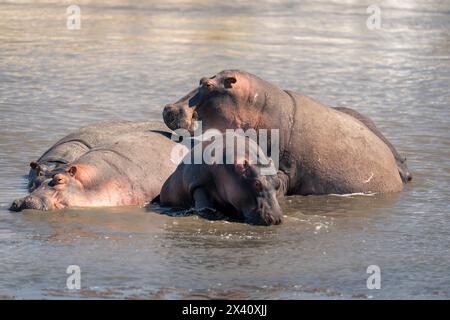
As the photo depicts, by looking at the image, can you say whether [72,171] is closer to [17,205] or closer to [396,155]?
[17,205]

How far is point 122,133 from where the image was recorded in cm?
1175

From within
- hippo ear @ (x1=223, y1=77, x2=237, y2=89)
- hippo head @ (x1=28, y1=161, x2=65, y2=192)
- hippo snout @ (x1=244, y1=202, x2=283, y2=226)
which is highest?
hippo ear @ (x1=223, y1=77, x2=237, y2=89)

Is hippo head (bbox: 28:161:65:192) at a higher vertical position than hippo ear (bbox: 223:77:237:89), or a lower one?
lower

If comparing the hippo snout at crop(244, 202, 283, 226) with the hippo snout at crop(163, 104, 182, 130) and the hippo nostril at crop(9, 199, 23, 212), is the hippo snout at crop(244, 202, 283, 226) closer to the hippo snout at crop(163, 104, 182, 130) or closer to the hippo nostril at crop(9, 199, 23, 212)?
the hippo snout at crop(163, 104, 182, 130)

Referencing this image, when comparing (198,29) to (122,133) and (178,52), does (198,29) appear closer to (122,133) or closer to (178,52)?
(178,52)

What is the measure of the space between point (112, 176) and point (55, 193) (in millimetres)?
625

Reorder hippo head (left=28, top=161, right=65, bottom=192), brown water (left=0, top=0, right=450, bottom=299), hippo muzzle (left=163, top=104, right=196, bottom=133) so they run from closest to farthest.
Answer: brown water (left=0, top=0, right=450, bottom=299), hippo head (left=28, top=161, right=65, bottom=192), hippo muzzle (left=163, top=104, right=196, bottom=133)

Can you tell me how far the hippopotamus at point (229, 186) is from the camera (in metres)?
9.48

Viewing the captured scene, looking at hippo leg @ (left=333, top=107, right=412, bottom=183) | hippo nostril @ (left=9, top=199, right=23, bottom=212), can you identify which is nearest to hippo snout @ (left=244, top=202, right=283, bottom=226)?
hippo nostril @ (left=9, top=199, right=23, bottom=212)

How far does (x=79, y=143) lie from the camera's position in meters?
11.7

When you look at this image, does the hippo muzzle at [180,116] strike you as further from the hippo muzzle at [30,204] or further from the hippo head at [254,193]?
the hippo muzzle at [30,204]

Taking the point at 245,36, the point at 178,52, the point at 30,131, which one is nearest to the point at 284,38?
the point at 245,36

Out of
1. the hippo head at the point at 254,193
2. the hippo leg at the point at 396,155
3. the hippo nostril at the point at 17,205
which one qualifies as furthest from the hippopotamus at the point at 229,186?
the hippo leg at the point at 396,155

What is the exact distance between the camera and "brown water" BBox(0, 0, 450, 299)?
8148mm
